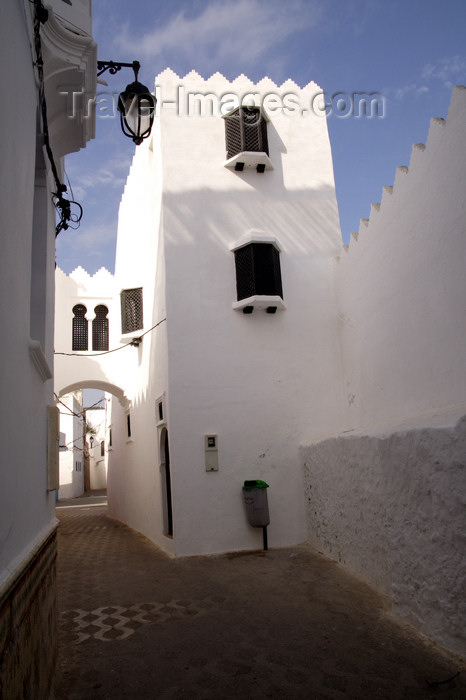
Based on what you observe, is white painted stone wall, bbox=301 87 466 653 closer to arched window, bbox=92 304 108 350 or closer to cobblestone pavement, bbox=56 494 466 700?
cobblestone pavement, bbox=56 494 466 700

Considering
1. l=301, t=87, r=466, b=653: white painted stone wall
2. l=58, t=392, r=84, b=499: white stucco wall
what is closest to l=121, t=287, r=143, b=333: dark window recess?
l=301, t=87, r=466, b=653: white painted stone wall

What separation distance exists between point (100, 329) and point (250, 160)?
569 centimetres

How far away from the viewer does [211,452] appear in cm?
795

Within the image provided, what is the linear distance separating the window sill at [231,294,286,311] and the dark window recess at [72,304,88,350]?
16.9 feet

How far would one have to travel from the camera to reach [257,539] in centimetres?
788

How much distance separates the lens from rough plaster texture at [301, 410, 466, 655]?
373 cm

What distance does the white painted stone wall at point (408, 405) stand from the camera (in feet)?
12.9

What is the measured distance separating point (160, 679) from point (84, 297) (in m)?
10.2

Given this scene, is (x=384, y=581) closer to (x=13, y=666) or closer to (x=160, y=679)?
(x=160, y=679)

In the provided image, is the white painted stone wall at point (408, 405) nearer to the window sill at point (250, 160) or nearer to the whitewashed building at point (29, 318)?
the window sill at point (250, 160)

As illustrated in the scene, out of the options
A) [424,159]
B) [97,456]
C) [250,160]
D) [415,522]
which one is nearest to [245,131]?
[250,160]

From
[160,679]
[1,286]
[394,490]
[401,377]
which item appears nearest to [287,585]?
[394,490]

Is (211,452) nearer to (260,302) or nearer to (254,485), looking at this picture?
(254,485)

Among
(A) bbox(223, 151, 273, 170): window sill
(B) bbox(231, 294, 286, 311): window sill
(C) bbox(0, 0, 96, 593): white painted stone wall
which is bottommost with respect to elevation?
(C) bbox(0, 0, 96, 593): white painted stone wall
